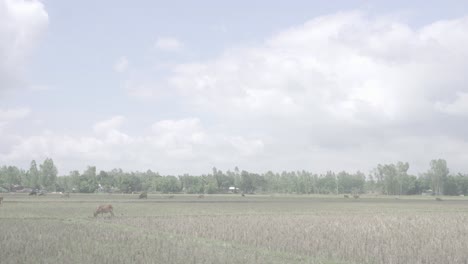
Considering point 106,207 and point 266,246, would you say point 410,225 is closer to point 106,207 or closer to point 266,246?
point 266,246

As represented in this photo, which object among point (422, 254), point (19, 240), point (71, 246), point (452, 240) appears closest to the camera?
point (422, 254)

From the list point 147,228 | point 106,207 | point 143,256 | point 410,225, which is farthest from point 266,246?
point 106,207

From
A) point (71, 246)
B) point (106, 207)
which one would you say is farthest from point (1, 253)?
point (106, 207)

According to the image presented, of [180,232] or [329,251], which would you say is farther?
[180,232]

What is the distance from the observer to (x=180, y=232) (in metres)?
28.9

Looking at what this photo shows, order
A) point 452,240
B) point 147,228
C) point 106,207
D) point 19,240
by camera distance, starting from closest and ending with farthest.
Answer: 1. point 19,240
2. point 452,240
3. point 147,228
4. point 106,207

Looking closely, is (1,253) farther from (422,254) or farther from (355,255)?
(422,254)

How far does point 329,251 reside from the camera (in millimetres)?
20875

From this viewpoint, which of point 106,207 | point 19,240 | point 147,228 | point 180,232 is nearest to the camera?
point 19,240

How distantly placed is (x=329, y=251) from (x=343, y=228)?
935 centimetres

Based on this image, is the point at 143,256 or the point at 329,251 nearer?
the point at 143,256

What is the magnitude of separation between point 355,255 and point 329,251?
51.9 inches

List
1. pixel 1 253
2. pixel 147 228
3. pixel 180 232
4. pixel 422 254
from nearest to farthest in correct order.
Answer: pixel 1 253, pixel 422 254, pixel 180 232, pixel 147 228

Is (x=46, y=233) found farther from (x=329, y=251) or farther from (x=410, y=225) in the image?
(x=410, y=225)
